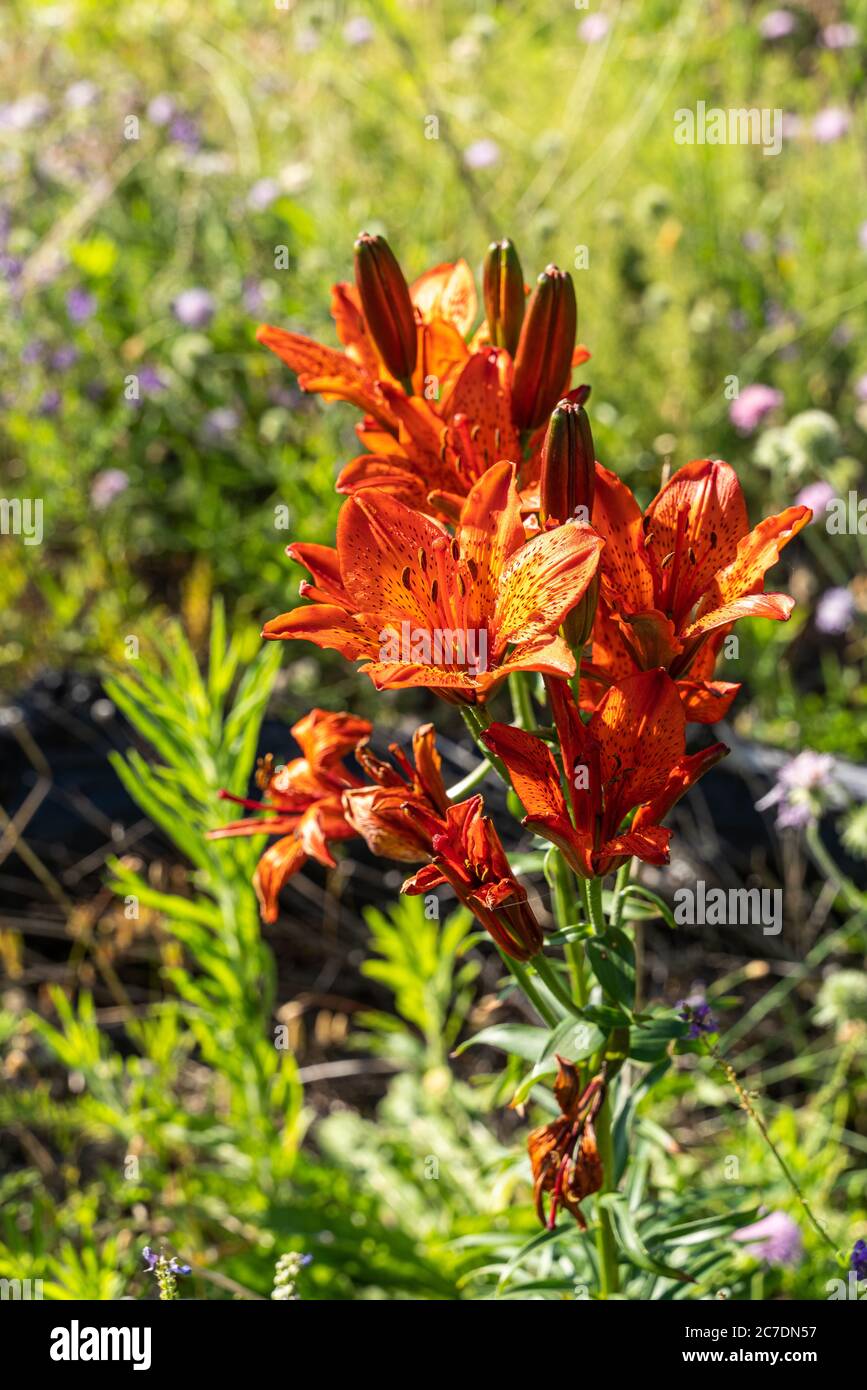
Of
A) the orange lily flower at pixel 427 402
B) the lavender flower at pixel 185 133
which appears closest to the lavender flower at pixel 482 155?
the lavender flower at pixel 185 133

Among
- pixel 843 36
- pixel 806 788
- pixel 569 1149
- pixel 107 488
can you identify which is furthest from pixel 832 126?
pixel 569 1149

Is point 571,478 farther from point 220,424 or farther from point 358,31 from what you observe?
point 358,31

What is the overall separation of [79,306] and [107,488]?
1.40ft

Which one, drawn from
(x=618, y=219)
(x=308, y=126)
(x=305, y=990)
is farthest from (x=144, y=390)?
(x=305, y=990)

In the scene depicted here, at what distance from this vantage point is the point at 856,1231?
1533 mm

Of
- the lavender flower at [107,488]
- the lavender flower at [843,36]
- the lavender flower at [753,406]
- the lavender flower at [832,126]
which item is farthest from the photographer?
the lavender flower at [843,36]

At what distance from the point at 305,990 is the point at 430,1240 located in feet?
2.14

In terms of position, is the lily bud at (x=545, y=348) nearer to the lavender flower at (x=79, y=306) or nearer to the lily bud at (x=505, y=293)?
the lily bud at (x=505, y=293)

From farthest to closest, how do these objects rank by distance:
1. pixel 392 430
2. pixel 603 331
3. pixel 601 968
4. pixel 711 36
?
pixel 711 36, pixel 603 331, pixel 392 430, pixel 601 968

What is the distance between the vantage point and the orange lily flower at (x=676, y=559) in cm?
87

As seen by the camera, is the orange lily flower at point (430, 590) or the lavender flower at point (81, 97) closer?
the orange lily flower at point (430, 590)

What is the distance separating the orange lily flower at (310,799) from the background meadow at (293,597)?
165mm

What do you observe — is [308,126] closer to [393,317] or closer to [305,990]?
[305,990]

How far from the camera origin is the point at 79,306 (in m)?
2.81
